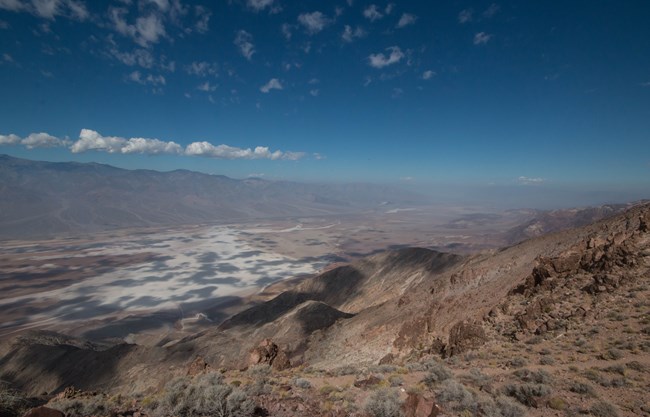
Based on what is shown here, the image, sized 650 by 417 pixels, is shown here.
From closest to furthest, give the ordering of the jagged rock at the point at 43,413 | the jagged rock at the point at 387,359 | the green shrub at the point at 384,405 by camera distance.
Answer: the jagged rock at the point at 43,413
the green shrub at the point at 384,405
the jagged rock at the point at 387,359

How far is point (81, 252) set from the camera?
15075 cm

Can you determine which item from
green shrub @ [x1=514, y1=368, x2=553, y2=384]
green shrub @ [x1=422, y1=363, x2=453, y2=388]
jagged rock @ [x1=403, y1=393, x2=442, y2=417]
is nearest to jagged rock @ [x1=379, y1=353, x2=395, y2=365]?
green shrub @ [x1=422, y1=363, x2=453, y2=388]

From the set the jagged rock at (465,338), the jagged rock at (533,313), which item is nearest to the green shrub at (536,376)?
the jagged rock at (465,338)

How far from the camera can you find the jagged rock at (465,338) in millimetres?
14469

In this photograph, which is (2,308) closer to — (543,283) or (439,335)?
(439,335)

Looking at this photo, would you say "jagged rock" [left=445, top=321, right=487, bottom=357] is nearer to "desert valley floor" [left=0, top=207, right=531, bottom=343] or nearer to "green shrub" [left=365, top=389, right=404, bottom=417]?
"green shrub" [left=365, top=389, right=404, bottom=417]

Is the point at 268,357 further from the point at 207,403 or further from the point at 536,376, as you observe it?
the point at 536,376

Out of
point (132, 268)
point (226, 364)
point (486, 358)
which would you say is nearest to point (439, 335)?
point (486, 358)

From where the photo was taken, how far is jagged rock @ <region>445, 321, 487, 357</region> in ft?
47.5

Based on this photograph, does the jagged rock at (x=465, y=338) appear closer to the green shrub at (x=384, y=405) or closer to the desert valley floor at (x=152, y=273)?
the green shrub at (x=384, y=405)

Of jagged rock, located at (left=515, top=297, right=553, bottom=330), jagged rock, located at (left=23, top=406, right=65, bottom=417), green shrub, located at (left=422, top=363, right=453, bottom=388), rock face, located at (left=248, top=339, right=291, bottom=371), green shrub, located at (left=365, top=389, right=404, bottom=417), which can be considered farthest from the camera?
rock face, located at (left=248, top=339, right=291, bottom=371)

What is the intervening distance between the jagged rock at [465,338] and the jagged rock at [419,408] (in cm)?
868

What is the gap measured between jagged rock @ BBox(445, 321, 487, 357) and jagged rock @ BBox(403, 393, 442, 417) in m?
8.68

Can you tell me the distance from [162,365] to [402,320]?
25588 mm
